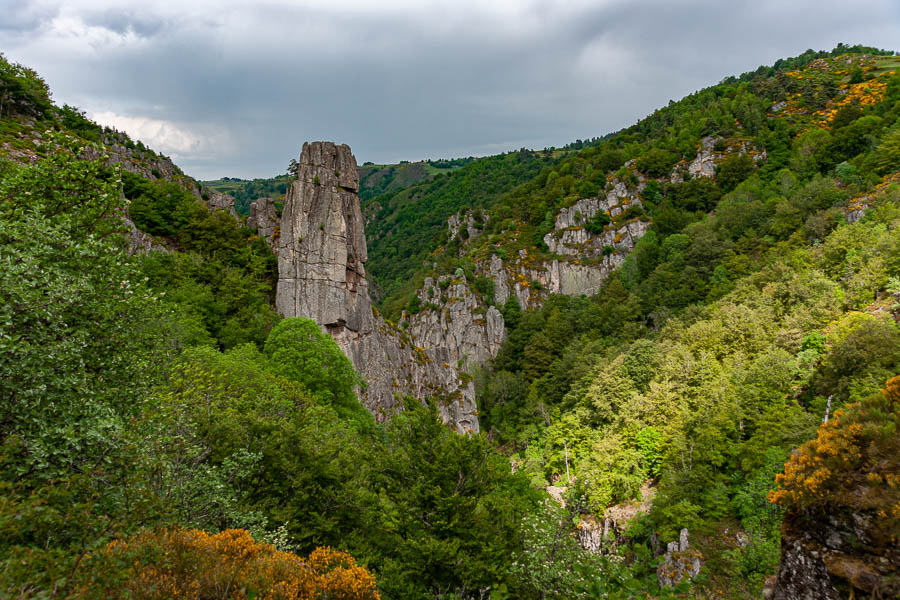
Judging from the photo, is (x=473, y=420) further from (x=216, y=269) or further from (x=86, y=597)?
(x=86, y=597)

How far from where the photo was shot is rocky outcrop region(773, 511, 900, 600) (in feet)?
21.5

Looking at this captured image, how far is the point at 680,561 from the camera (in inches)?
795

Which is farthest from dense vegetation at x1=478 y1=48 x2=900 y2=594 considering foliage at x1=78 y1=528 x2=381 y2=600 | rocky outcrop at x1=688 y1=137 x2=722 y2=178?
foliage at x1=78 y1=528 x2=381 y2=600

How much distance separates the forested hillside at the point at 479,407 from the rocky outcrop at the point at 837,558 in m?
0.05

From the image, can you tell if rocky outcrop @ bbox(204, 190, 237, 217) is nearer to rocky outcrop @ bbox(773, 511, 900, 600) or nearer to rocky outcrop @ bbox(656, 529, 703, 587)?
rocky outcrop @ bbox(656, 529, 703, 587)

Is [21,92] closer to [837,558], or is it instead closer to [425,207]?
[837,558]

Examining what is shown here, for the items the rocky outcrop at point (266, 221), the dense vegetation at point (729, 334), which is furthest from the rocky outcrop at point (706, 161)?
the rocky outcrop at point (266, 221)

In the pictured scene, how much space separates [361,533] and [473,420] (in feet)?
147

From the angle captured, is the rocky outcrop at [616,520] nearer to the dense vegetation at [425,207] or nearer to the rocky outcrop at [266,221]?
the rocky outcrop at [266,221]

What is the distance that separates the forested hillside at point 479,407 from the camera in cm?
673

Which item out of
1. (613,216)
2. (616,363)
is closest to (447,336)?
(616,363)

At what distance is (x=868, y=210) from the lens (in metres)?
41.8

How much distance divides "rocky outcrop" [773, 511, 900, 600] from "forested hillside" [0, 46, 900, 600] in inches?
1.8

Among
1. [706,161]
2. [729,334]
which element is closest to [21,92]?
[729,334]
